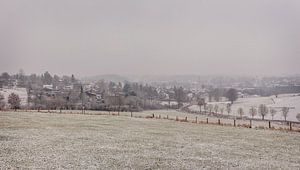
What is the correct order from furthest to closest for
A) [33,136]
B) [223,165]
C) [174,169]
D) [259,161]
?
1. [33,136]
2. [259,161]
3. [223,165]
4. [174,169]

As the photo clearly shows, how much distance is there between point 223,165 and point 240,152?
25.1ft

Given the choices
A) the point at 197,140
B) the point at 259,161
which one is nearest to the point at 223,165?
the point at 259,161

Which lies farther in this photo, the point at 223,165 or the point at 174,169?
the point at 223,165

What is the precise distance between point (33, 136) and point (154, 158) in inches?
753

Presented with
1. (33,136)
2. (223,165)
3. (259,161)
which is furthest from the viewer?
(33,136)

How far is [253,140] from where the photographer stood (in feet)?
150

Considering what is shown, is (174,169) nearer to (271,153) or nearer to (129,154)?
(129,154)

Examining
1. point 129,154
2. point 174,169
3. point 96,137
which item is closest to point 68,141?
point 96,137

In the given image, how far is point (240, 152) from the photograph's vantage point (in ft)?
119

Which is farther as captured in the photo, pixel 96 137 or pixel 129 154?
pixel 96 137

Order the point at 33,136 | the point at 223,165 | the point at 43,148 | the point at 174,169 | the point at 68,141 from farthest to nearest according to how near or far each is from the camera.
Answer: the point at 33,136 < the point at 68,141 < the point at 43,148 < the point at 223,165 < the point at 174,169

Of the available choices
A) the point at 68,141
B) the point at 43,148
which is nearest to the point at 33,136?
the point at 68,141

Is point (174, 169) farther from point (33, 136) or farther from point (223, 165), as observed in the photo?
point (33, 136)

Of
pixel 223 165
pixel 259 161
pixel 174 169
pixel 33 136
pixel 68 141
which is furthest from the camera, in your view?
pixel 33 136
